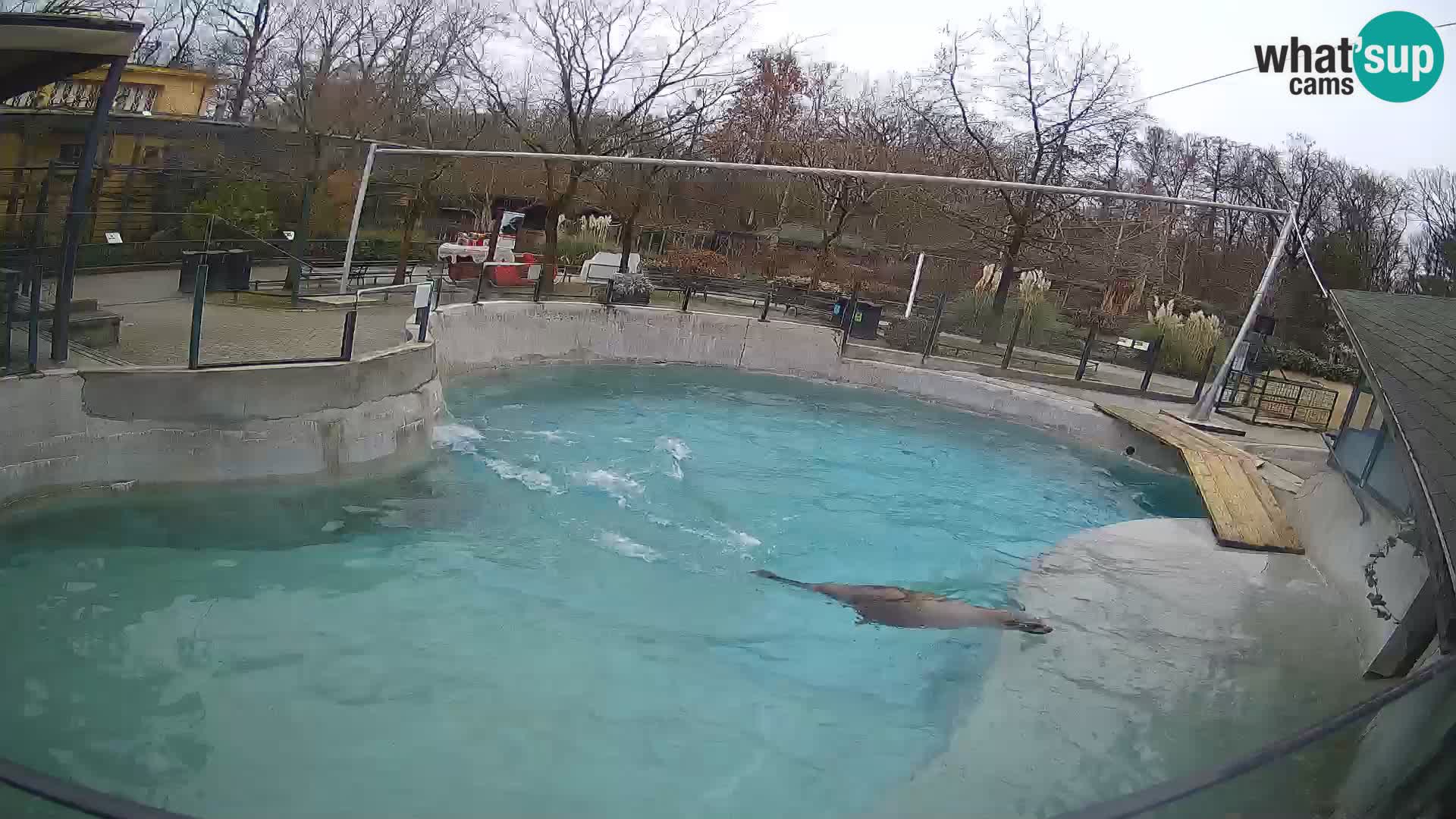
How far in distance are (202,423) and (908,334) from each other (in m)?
14.3

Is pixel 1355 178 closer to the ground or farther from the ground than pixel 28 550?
farther from the ground

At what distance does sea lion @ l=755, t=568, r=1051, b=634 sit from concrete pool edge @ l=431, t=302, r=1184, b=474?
24.0 feet

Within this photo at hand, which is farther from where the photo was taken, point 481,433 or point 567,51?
point 567,51

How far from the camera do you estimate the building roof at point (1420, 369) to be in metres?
4.64

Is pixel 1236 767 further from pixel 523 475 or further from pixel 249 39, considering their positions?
pixel 249 39

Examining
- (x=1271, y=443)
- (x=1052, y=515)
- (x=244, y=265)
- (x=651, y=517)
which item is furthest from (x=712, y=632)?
(x=1271, y=443)

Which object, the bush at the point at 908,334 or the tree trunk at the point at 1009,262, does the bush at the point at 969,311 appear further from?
the bush at the point at 908,334

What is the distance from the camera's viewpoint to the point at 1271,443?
15305mm

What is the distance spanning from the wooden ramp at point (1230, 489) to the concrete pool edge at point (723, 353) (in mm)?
443

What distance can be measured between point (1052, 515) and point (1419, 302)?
5.00 meters

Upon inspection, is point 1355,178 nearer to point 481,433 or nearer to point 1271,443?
point 1271,443

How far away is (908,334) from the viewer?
20453mm

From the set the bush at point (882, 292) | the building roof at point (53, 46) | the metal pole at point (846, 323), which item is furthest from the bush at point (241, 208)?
the bush at point (882, 292)

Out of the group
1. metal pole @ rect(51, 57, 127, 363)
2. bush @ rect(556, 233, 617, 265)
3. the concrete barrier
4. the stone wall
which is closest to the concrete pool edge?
the concrete barrier
